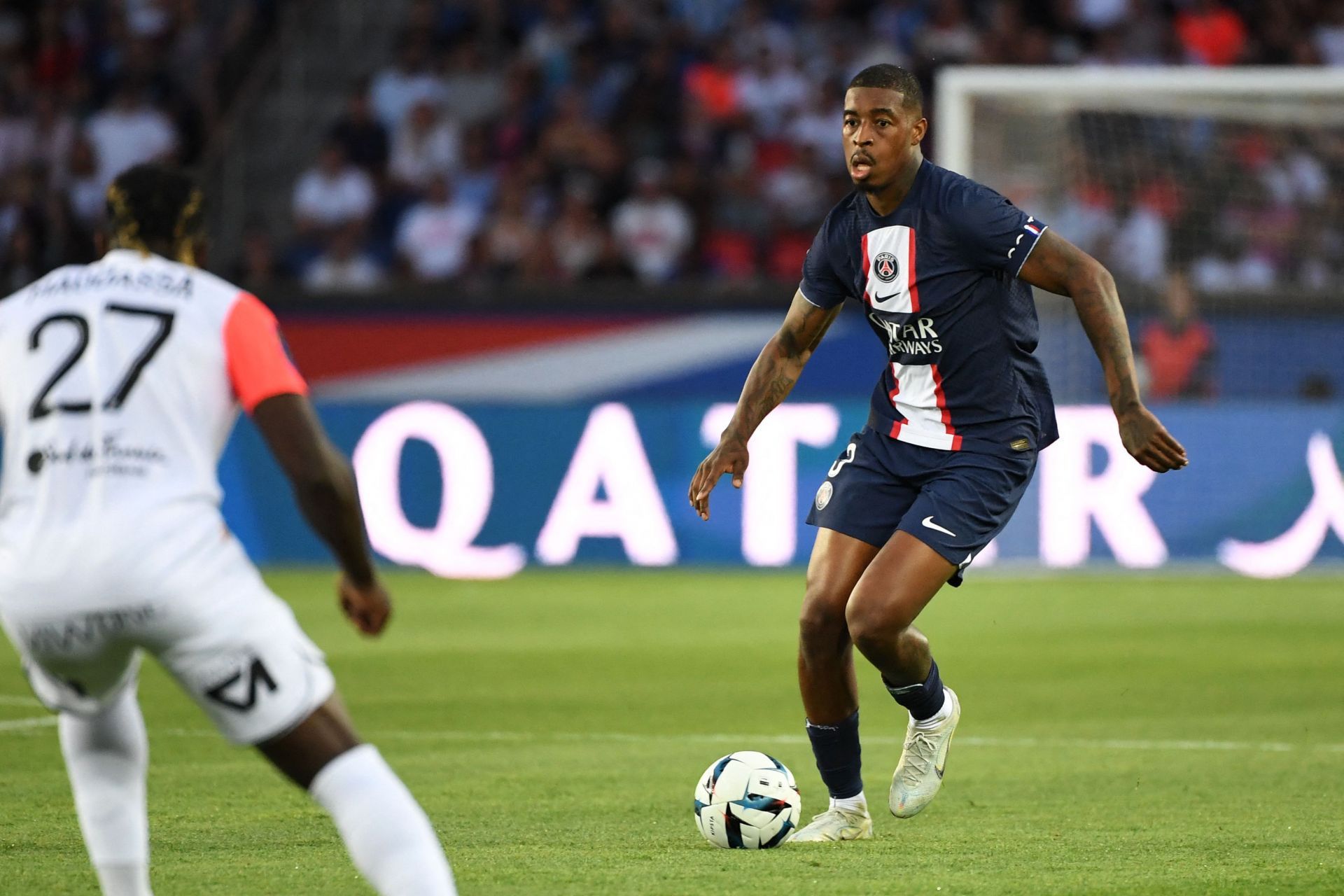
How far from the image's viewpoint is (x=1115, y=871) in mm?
5594

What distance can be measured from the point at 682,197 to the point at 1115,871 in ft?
41.8

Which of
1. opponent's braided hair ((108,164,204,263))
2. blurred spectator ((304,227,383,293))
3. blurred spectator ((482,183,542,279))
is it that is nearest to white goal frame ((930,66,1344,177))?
blurred spectator ((482,183,542,279))

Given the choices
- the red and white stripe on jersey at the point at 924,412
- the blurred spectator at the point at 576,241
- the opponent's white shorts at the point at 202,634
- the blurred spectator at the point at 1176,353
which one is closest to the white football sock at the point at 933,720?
the red and white stripe on jersey at the point at 924,412

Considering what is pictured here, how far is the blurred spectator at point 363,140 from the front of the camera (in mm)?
18688

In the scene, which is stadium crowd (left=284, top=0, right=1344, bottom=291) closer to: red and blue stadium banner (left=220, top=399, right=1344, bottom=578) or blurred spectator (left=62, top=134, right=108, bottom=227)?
blurred spectator (left=62, top=134, right=108, bottom=227)

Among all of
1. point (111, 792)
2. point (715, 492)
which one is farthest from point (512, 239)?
point (111, 792)

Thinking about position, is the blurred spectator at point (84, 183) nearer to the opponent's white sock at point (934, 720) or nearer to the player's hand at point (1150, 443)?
the opponent's white sock at point (934, 720)

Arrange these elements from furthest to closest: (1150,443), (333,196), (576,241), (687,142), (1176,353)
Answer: (333,196) → (687,142) → (576,241) → (1176,353) → (1150,443)

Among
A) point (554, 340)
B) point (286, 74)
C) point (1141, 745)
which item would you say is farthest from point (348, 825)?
point (286, 74)

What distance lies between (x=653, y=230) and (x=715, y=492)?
10.1ft

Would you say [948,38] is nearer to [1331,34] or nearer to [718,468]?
[1331,34]

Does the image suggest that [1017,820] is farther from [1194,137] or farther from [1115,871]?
[1194,137]

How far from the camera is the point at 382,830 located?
4000mm

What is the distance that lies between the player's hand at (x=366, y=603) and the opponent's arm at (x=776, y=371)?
7.38 ft
